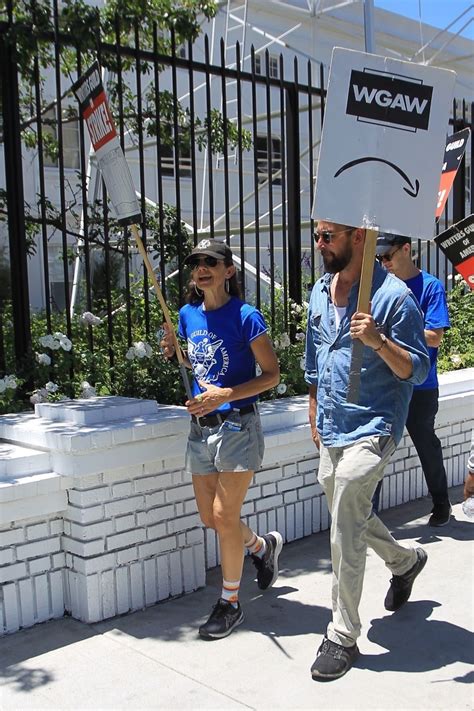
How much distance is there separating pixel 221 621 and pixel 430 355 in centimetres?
223

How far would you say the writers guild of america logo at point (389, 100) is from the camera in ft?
10.9

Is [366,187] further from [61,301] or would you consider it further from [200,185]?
[200,185]

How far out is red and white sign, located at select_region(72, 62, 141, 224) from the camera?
12.7 ft

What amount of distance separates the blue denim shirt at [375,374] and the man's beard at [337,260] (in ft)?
0.36

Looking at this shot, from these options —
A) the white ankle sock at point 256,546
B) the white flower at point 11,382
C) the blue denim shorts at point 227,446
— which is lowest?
the white ankle sock at point 256,546

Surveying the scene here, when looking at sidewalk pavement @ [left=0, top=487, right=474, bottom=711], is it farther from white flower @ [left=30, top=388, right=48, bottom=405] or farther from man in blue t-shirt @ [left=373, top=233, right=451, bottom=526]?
white flower @ [left=30, top=388, right=48, bottom=405]

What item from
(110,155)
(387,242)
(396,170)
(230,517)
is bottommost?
(230,517)

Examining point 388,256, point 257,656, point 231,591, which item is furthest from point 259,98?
point 257,656

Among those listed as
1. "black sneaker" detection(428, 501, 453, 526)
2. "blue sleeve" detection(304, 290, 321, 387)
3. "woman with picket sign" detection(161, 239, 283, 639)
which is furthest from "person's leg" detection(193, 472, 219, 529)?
"black sneaker" detection(428, 501, 453, 526)

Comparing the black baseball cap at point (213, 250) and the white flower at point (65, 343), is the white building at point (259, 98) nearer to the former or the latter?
the white flower at point (65, 343)

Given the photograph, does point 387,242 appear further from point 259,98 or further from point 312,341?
point 259,98

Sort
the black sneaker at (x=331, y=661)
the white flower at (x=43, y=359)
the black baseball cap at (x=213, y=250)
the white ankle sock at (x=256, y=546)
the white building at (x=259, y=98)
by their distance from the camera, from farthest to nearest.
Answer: the white building at (x=259, y=98) → the white flower at (x=43, y=359) → the white ankle sock at (x=256, y=546) → the black baseball cap at (x=213, y=250) → the black sneaker at (x=331, y=661)

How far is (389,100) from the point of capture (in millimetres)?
3346

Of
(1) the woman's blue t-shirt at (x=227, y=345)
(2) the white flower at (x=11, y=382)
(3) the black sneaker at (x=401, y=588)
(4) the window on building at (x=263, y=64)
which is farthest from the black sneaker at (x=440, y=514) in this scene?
(4) the window on building at (x=263, y=64)
